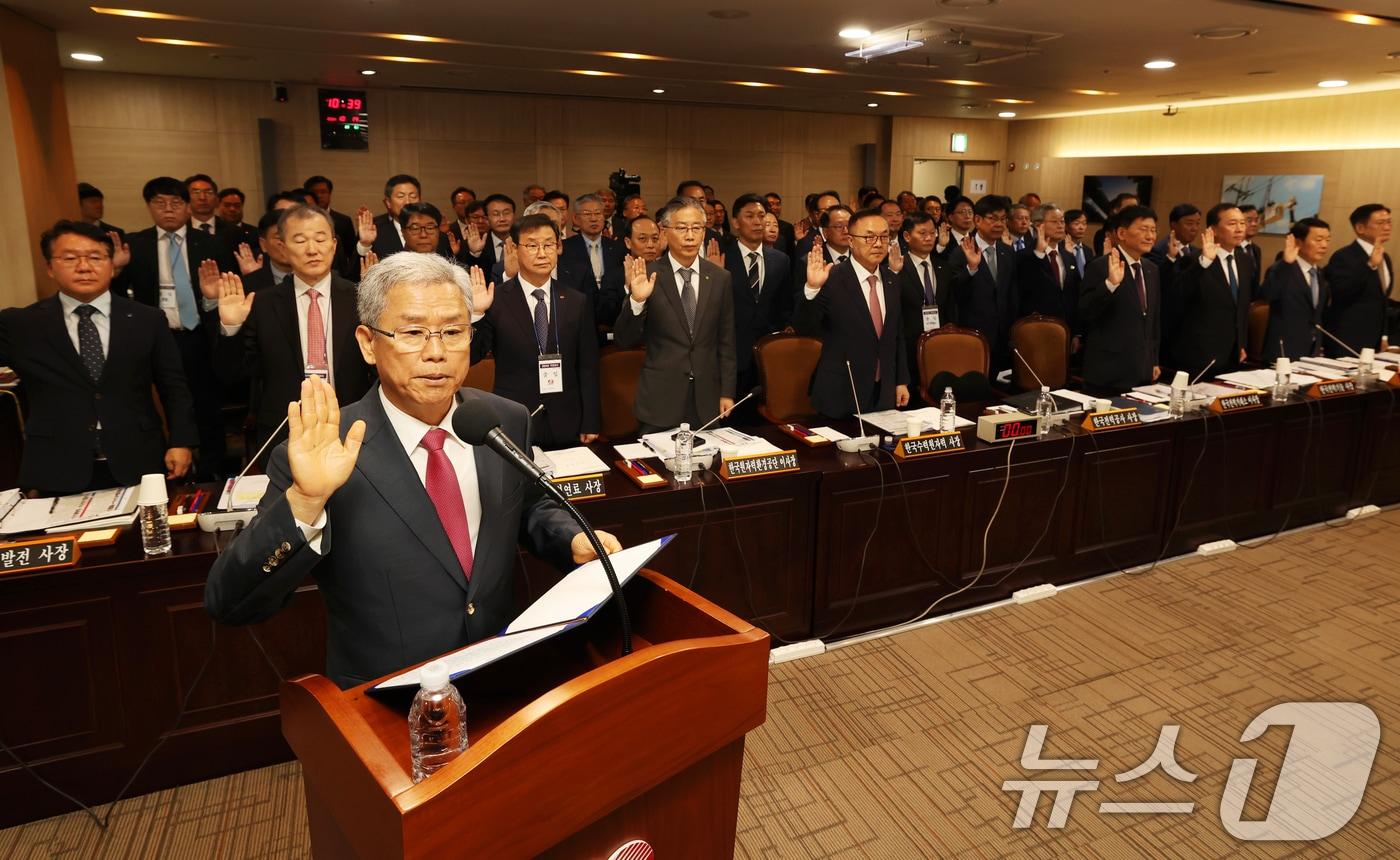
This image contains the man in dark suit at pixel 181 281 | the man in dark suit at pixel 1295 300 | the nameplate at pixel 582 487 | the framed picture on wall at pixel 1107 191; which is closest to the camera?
the nameplate at pixel 582 487

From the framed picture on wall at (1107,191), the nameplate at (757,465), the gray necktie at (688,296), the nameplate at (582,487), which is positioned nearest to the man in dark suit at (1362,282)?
the gray necktie at (688,296)

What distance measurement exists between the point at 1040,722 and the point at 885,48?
567cm

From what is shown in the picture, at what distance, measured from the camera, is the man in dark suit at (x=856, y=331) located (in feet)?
13.5

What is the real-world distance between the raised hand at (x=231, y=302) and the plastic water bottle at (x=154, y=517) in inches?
34.4

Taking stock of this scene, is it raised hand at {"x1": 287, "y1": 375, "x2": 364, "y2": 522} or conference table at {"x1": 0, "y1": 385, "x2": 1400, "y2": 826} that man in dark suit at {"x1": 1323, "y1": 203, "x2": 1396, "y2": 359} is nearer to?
conference table at {"x1": 0, "y1": 385, "x2": 1400, "y2": 826}

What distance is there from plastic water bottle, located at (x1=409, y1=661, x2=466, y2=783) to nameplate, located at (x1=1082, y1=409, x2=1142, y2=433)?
10.9ft

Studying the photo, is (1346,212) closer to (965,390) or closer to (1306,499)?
(1306,499)

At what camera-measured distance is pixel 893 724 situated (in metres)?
2.92

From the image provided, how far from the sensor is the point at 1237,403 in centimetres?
419

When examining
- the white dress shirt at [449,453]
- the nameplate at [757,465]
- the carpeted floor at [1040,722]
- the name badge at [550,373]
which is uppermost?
the white dress shirt at [449,453]

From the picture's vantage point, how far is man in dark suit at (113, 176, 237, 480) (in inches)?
189

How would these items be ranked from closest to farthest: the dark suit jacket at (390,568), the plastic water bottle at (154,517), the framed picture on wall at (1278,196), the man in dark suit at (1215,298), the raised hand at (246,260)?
the dark suit jacket at (390,568)
the plastic water bottle at (154,517)
the raised hand at (246,260)
the man in dark suit at (1215,298)
the framed picture on wall at (1278,196)

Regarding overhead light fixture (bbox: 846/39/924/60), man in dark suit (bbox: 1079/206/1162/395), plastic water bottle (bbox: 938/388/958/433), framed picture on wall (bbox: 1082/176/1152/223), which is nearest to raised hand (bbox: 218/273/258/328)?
plastic water bottle (bbox: 938/388/958/433)

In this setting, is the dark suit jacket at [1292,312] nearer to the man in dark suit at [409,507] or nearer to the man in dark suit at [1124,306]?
the man in dark suit at [1124,306]
